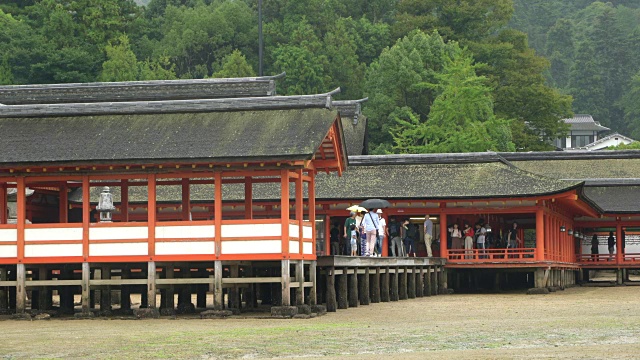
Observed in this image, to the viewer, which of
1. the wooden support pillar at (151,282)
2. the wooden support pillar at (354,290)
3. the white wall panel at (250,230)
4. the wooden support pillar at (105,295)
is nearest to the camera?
the white wall panel at (250,230)

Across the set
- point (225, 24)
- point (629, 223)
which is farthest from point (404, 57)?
point (629, 223)

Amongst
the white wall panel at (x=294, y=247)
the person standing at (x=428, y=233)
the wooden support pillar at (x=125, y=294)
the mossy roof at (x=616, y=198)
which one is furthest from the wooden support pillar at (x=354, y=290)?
the mossy roof at (x=616, y=198)

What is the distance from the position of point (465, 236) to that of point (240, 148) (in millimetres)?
18145

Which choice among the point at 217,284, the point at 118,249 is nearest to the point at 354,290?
the point at 217,284

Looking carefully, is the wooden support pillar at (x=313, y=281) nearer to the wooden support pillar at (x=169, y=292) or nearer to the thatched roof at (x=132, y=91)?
the wooden support pillar at (x=169, y=292)

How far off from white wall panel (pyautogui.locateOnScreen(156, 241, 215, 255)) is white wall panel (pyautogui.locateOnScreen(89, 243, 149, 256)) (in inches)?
14.2

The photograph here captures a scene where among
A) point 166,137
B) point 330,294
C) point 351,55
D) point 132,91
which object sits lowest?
point 330,294

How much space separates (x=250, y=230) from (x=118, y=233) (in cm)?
313

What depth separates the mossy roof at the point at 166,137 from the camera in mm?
27969

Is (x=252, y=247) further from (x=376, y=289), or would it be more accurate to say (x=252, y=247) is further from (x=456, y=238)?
(x=456, y=238)

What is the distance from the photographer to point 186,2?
105 meters

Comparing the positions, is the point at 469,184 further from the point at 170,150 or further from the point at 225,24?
the point at 225,24

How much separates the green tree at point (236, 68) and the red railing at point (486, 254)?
4163 cm

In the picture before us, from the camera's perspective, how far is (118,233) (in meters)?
28.9
